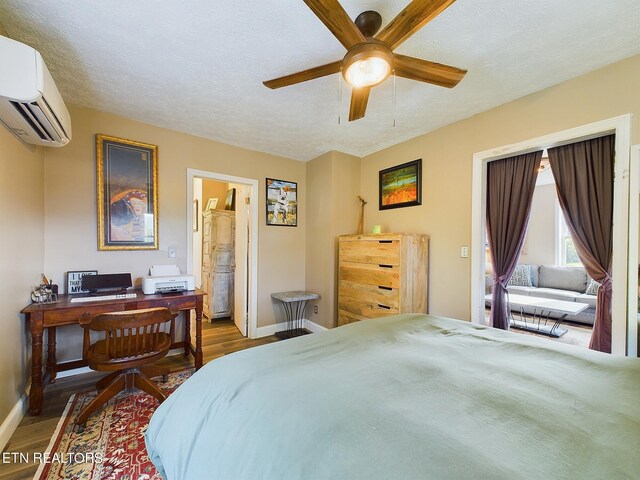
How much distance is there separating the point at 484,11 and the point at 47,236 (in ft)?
11.9

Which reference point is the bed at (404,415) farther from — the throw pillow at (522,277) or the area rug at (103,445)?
the throw pillow at (522,277)

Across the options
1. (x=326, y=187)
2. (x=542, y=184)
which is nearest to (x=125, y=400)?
(x=326, y=187)

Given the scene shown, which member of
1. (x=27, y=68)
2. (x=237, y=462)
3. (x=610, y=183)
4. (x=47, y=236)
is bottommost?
(x=237, y=462)

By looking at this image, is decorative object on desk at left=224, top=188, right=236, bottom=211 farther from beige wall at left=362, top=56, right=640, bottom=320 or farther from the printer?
beige wall at left=362, top=56, right=640, bottom=320

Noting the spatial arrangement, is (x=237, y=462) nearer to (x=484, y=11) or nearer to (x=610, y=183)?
(x=484, y=11)

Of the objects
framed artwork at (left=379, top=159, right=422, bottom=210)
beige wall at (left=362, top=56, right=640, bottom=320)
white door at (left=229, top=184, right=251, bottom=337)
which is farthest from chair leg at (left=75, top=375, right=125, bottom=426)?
framed artwork at (left=379, top=159, right=422, bottom=210)

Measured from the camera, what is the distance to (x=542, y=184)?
5547 mm

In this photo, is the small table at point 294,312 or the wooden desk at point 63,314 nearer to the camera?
the wooden desk at point 63,314

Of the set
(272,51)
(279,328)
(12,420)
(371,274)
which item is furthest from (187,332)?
(272,51)

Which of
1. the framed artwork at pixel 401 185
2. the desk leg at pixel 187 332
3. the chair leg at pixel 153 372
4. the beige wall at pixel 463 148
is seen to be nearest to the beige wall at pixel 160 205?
the desk leg at pixel 187 332

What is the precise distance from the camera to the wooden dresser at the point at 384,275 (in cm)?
272

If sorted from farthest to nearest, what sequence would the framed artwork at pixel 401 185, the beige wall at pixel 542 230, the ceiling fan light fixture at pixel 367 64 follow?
the beige wall at pixel 542 230
the framed artwork at pixel 401 185
the ceiling fan light fixture at pixel 367 64

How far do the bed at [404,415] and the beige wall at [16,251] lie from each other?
1.44 meters

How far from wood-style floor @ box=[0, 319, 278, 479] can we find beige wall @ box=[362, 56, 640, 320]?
7.48 ft
